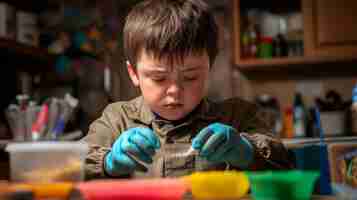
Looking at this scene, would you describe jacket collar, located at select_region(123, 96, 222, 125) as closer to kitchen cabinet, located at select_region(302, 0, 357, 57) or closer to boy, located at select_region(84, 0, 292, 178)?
boy, located at select_region(84, 0, 292, 178)

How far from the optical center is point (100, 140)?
109 cm

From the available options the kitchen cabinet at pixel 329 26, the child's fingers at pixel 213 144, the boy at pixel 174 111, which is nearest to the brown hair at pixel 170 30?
the boy at pixel 174 111

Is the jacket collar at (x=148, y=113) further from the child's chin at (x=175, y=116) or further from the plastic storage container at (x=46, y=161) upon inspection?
the plastic storage container at (x=46, y=161)

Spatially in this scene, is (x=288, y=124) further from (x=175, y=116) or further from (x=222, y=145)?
(x=222, y=145)

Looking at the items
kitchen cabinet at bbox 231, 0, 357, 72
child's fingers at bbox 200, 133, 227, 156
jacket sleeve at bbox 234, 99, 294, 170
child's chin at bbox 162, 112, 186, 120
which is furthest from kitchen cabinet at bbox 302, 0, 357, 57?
child's fingers at bbox 200, 133, 227, 156

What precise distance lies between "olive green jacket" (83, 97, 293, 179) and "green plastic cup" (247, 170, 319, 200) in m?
0.34

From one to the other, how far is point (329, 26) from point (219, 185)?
82.6 inches

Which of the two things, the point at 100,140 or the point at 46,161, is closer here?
the point at 46,161

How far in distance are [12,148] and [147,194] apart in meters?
0.23

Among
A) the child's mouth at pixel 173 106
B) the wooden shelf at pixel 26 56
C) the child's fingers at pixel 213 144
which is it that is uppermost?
the wooden shelf at pixel 26 56

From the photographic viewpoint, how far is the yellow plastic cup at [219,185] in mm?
598

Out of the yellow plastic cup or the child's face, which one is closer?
the yellow plastic cup

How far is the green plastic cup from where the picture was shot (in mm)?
579

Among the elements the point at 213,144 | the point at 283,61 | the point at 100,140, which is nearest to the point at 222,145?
the point at 213,144
